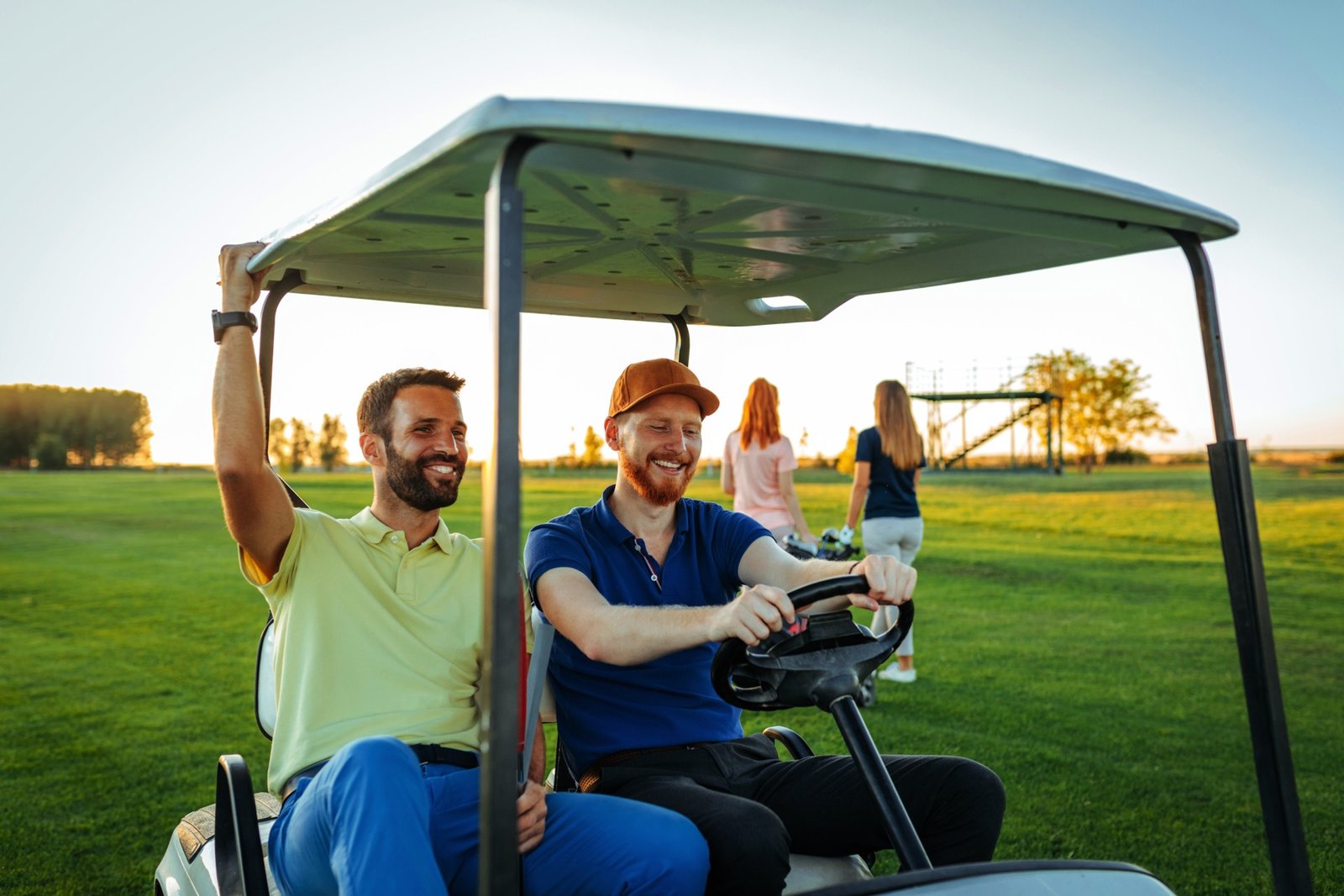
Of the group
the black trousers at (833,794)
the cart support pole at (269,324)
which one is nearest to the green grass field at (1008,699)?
the black trousers at (833,794)

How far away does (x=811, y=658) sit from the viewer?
2.19 metres

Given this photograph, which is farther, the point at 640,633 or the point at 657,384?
the point at 657,384

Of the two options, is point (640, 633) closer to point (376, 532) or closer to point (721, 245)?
point (376, 532)

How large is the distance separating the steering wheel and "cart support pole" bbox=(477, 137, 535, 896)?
86cm

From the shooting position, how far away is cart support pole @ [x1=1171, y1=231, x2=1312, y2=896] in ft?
6.15

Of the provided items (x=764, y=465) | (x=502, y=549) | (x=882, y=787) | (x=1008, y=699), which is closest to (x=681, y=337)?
(x=882, y=787)

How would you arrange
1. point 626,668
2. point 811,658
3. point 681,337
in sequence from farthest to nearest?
point 681,337 < point 626,668 < point 811,658

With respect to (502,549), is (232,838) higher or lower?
lower

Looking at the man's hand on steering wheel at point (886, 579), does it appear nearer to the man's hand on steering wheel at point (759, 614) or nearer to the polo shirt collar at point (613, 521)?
the man's hand on steering wheel at point (759, 614)

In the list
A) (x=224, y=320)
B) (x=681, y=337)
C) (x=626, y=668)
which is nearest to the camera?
(x=224, y=320)

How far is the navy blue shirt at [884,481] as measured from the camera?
658cm

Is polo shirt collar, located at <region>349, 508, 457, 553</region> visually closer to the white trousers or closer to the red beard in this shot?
the red beard

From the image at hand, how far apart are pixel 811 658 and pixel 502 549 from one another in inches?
37.6

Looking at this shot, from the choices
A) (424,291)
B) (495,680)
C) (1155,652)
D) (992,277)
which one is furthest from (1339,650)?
(495,680)
